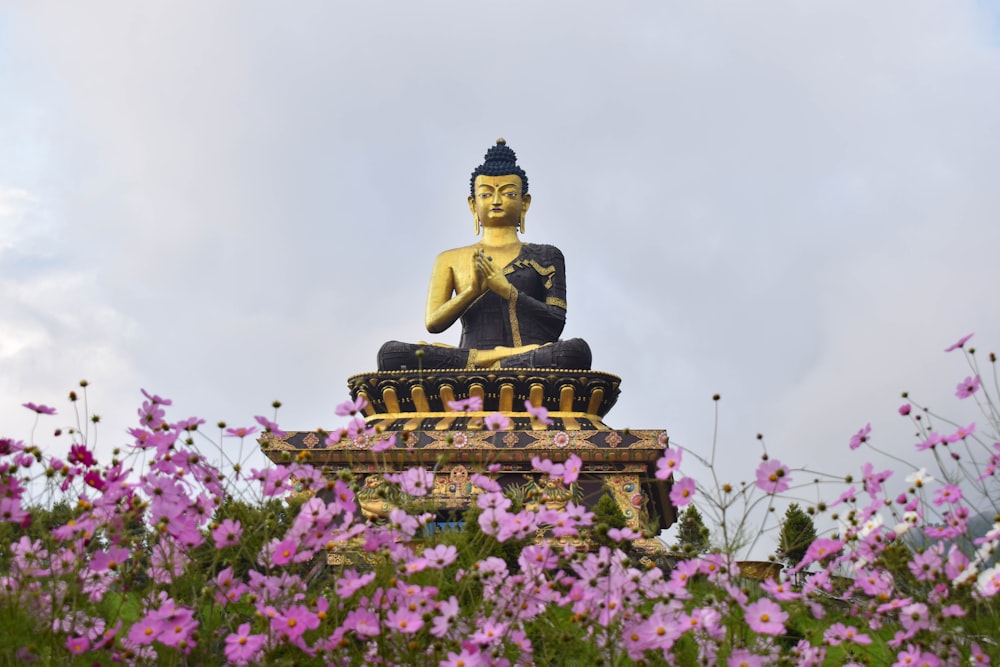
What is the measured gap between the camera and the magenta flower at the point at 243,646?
3342mm

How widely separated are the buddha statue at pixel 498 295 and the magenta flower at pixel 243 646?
10.3 meters

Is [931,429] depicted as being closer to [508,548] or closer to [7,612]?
[7,612]

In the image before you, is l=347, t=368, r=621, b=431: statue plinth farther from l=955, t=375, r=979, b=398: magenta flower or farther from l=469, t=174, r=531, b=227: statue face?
l=955, t=375, r=979, b=398: magenta flower

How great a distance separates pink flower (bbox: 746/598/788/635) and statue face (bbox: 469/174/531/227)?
41.1ft

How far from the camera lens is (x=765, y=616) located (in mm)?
3299

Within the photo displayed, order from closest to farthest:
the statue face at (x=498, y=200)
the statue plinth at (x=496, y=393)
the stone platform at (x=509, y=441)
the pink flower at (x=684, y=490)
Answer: the pink flower at (x=684, y=490) < the stone platform at (x=509, y=441) < the statue plinth at (x=496, y=393) < the statue face at (x=498, y=200)

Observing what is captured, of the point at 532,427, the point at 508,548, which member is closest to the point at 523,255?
the point at 532,427

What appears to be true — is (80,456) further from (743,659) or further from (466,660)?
(743,659)

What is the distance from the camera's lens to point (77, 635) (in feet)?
11.7

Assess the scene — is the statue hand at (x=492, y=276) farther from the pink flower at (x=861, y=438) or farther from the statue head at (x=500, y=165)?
the pink flower at (x=861, y=438)

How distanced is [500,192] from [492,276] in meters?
2.14

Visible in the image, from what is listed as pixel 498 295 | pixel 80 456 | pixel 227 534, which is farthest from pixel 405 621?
pixel 498 295

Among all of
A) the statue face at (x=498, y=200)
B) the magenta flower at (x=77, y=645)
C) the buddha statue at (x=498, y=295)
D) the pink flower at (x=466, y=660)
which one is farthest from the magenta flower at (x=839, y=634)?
the statue face at (x=498, y=200)

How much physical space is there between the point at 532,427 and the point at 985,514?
9.49 m
